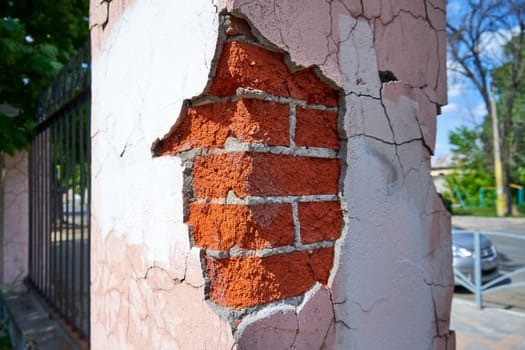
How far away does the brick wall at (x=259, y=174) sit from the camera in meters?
0.88

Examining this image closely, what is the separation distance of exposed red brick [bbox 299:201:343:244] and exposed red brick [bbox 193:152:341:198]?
4cm

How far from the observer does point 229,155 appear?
0.90m

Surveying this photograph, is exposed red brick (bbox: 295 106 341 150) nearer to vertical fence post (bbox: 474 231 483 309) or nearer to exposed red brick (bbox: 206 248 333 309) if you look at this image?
exposed red brick (bbox: 206 248 333 309)

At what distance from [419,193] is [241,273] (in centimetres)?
69

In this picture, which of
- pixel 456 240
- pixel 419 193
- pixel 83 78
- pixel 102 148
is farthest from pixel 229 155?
pixel 456 240

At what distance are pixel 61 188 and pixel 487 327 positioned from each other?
12.9 ft

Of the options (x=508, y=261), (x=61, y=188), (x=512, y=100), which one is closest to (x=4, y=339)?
(x=61, y=188)

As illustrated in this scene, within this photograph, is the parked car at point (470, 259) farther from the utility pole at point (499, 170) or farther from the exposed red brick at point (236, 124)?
the utility pole at point (499, 170)

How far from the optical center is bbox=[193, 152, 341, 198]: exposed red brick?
2.86ft

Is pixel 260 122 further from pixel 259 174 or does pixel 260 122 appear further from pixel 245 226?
pixel 245 226

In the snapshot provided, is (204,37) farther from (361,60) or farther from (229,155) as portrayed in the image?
(361,60)

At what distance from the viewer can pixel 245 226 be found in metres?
0.88

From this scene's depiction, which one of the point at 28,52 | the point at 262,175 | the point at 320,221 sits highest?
the point at 28,52

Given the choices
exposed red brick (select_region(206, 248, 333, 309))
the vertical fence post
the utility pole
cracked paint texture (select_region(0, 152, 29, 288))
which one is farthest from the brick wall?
the utility pole
